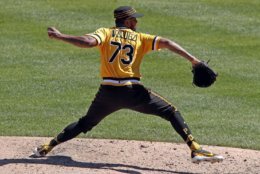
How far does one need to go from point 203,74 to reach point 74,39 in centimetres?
147

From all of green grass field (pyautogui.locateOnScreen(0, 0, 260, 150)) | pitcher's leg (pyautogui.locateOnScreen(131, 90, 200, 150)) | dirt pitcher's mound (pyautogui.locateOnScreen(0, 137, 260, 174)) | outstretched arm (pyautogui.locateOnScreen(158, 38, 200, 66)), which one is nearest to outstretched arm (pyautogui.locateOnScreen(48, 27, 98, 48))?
outstretched arm (pyautogui.locateOnScreen(158, 38, 200, 66))

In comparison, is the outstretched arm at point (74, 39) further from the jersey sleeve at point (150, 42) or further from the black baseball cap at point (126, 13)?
the jersey sleeve at point (150, 42)

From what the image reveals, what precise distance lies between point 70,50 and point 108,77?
608 cm

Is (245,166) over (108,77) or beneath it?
beneath

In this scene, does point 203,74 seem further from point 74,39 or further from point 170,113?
point 74,39

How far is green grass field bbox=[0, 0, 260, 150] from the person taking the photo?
994 cm

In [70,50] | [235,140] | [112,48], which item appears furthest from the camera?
[70,50]

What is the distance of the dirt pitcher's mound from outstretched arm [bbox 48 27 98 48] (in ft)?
4.39

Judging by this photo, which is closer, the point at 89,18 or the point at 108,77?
the point at 108,77

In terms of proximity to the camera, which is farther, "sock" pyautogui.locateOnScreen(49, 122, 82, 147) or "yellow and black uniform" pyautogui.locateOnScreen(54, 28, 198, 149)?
"sock" pyautogui.locateOnScreen(49, 122, 82, 147)

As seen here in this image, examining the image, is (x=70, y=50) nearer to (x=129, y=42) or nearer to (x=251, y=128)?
(x=251, y=128)

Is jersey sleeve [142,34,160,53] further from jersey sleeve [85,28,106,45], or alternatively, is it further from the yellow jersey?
jersey sleeve [85,28,106,45]

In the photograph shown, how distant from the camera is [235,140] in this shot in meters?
9.34

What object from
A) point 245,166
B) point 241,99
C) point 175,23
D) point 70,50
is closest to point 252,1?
point 175,23
